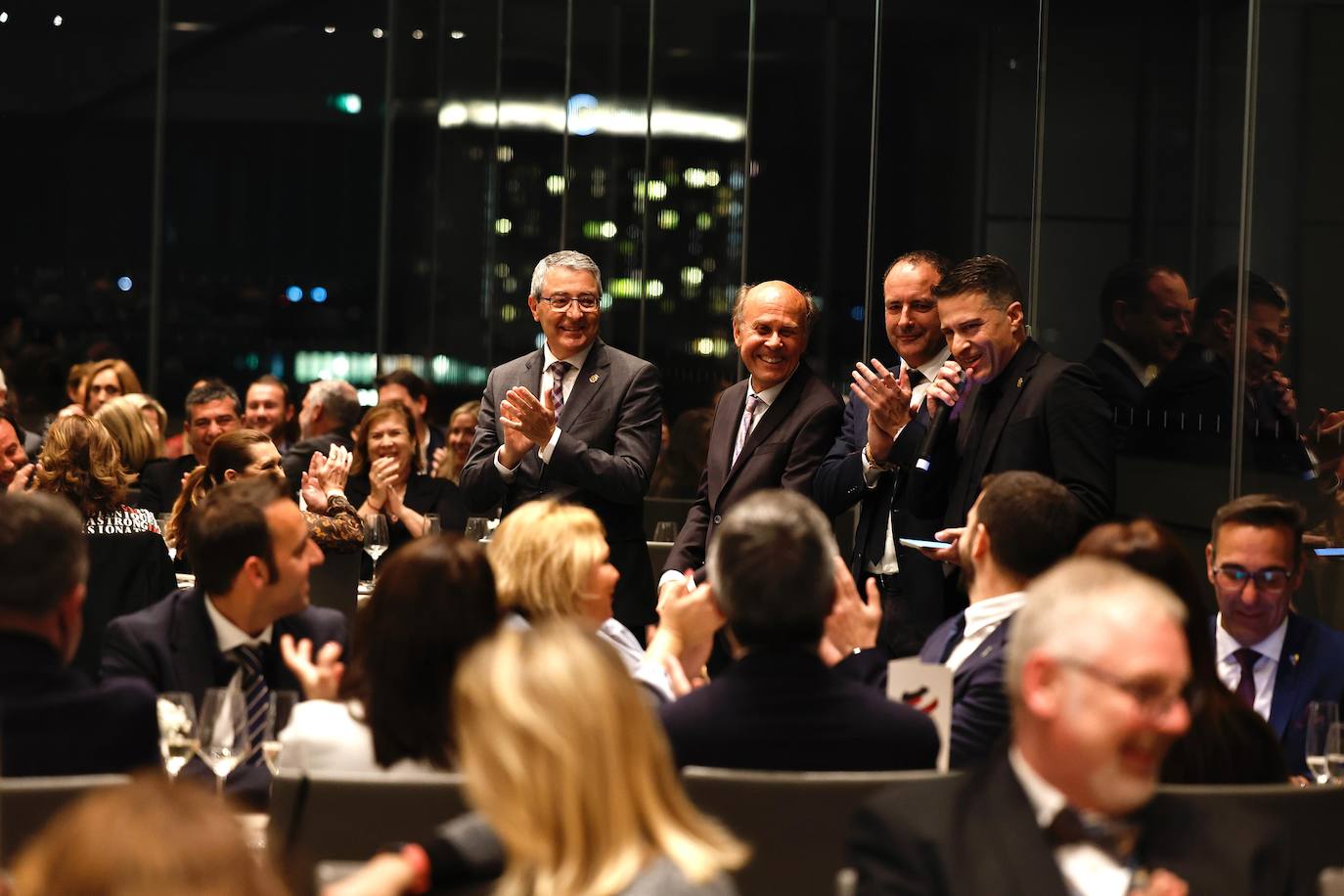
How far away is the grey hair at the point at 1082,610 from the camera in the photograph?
225cm

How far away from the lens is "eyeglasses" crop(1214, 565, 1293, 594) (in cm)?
390

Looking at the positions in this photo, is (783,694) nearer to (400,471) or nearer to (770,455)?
(770,455)

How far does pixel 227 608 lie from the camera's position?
3.74 meters

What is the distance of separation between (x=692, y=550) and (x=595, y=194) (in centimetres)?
642

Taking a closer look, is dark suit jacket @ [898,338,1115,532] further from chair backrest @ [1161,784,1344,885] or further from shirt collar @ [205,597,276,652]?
shirt collar @ [205,597,276,652]

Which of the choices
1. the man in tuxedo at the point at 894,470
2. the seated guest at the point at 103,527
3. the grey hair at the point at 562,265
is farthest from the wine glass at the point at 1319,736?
the seated guest at the point at 103,527

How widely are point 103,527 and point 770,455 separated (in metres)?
2.24

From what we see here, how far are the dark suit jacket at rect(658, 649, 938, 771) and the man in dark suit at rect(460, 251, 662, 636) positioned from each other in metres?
2.72

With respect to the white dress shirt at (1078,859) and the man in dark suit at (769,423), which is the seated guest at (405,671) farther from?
the man in dark suit at (769,423)

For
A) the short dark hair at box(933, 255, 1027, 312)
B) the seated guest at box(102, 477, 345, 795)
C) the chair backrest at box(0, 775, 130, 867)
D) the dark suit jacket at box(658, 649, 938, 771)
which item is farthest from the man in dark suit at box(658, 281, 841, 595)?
the chair backrest at box(0, 775, 130, 867)

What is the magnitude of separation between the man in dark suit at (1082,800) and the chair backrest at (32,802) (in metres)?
1.11

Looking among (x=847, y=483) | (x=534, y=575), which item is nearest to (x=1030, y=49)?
(x=847, y=483)

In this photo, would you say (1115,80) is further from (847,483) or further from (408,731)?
(408,731)

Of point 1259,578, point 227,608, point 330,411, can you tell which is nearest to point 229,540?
point 227,608
